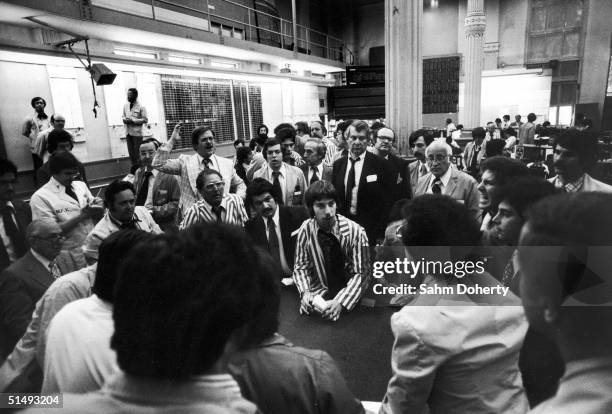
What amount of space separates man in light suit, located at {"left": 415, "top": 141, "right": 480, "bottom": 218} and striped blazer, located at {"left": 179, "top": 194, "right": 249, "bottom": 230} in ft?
4.06

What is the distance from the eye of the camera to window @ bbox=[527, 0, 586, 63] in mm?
12289

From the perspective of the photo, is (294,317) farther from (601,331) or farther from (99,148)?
(99,148)

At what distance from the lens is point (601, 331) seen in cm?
57

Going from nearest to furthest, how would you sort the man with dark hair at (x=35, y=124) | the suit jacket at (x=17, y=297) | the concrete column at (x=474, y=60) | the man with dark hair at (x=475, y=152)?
the suit jacket at (x=17, y=297) < the man with dark hair at (x=475, y=152) < the man with dark hair at (x=35, y=124) < the concrete column at (x=474, y=60)

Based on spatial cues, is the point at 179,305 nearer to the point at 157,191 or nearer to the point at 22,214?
the point at 22,214

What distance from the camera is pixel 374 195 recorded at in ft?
9.83

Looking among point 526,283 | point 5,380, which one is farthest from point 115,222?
point 526,283

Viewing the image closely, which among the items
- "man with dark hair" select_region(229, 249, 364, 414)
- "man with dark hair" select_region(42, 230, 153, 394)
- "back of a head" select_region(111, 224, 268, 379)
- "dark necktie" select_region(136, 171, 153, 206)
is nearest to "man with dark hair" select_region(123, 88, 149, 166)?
"dark necktie" select_region(136, 171, 153, 206)

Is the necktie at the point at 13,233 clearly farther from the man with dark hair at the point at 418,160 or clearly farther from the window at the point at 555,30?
the window at the point at 555,30

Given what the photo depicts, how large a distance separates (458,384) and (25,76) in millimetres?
6436

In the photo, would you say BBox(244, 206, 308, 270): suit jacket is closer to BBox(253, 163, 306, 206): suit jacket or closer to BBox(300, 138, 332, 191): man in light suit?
BBox(253, 163, 306, 206): suit jacket

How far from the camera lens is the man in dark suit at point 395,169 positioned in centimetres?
308

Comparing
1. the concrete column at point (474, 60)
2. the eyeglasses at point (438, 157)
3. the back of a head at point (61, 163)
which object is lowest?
the eyeglasses at point (438, 157)

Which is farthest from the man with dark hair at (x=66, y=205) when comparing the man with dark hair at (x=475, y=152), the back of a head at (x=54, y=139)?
the man with dark hair at (x=475, y=152)
